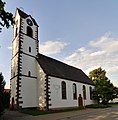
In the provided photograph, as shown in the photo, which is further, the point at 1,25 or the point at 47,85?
the point at 47,85

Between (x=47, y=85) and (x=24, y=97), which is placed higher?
(x=47, y=85)

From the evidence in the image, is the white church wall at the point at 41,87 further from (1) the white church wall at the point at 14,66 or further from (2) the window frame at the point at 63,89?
(2) the window frame at the point at 63,89

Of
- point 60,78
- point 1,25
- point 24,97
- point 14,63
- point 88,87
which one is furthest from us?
point 88,87

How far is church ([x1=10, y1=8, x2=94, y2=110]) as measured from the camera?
988 inches

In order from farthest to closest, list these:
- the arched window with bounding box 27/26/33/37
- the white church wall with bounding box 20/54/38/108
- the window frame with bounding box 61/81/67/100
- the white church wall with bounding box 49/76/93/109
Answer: the window frame with bounding box 61/81/67/100
the arched window with bounding box 27/26/33/37
the white church wall with bounding box 49/76/93/109
the white church wall with bounding box 20/54/38/108

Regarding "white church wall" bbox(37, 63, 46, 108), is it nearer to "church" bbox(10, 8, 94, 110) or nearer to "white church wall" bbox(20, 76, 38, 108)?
"church" bbox(10, 8, 94, 110)

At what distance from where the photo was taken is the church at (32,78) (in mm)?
25094

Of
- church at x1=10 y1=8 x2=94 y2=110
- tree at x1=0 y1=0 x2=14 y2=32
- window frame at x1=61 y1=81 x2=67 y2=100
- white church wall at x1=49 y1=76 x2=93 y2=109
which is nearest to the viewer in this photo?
tree at x1=0 y1=0 x2=14 y2=32

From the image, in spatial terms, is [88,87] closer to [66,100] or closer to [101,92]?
[101,92]

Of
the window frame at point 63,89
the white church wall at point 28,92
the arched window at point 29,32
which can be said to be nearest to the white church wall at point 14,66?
the white church wall at point 28,92

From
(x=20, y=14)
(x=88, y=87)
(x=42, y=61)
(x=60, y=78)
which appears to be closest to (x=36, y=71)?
(x=42, y=61)

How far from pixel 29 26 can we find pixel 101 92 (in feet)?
67.8

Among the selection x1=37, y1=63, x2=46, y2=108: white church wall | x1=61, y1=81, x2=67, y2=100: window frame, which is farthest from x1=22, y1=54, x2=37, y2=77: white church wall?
x1=61, y1=81, x2=67, y2=100: window frame

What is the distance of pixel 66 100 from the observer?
2928 cm
